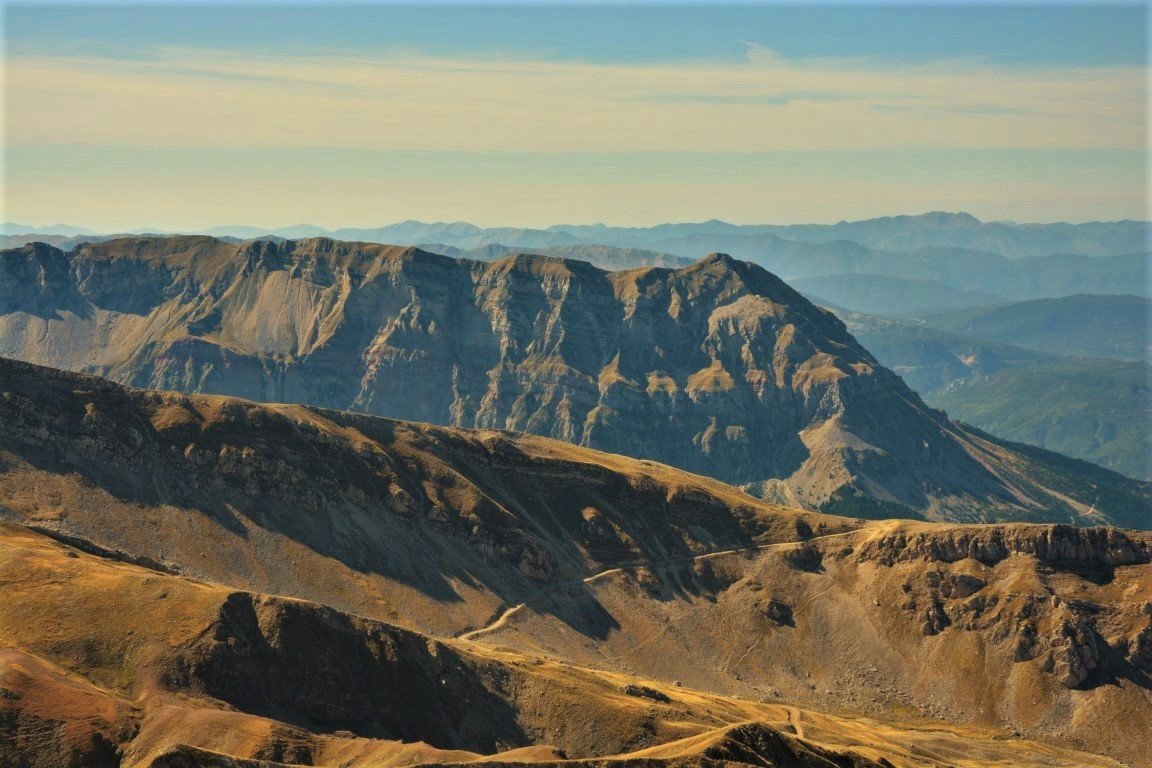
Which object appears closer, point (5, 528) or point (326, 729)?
point (326, 729)

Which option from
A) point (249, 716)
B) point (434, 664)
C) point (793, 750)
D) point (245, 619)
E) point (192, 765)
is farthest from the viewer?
point (434, 664)

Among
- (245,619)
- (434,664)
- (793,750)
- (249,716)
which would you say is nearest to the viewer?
(249,716)

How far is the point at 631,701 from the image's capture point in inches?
7451

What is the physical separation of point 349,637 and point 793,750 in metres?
62.2

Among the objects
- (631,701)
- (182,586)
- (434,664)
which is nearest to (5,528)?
(182,586)

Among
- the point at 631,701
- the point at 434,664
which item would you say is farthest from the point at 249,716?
the point at 631,701

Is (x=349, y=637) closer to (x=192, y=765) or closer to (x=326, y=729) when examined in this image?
(x=326, y=729)

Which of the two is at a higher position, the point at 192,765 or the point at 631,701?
the point at 192,765

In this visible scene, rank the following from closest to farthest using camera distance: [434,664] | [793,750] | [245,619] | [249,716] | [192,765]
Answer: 1. [192,765]
2. [249,716]
3. [793,750]
4. [245,619]
5. [434,664]

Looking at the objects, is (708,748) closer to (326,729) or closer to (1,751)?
(326,729)

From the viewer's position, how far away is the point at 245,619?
170 metres

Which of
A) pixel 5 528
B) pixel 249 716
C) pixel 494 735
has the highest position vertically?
pixel 5 528

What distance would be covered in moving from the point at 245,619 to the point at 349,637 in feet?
48.4

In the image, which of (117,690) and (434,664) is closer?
(117,690)
